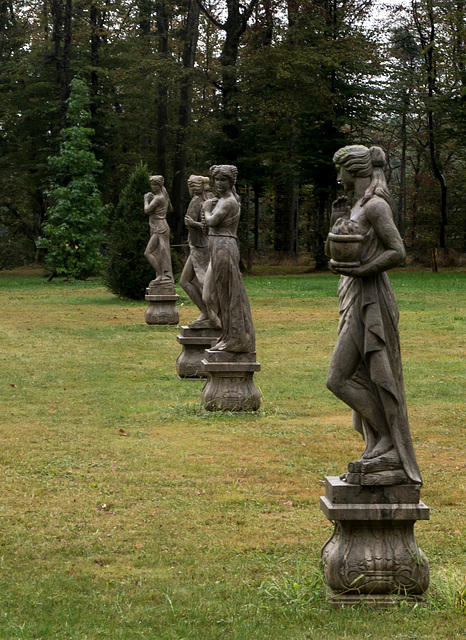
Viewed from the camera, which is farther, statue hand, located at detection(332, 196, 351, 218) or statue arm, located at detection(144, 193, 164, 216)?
statue arm, located at detection(144, 193, 164, 216)

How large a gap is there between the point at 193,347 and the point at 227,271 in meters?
2.79

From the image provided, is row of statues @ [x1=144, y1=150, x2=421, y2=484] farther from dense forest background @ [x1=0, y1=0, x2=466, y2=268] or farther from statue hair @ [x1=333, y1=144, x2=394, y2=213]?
dense forest background @ [x1=0, y1=0, x2=466, y2=268]

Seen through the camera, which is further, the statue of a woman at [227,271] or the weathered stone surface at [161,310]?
the weathered stone surface at [161,310]

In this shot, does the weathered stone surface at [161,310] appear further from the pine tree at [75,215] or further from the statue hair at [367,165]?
the statue hair at [367,165]

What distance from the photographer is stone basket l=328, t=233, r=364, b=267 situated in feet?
15.9

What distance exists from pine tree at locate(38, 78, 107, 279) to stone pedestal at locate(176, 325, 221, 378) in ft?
69.6

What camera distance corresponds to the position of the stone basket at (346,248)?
4.85m

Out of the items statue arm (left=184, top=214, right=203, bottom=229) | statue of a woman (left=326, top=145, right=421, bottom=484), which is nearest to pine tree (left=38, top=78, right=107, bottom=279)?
statue arm (left=184, top=214, right=203, bottom=229)

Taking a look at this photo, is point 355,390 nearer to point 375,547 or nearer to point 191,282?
point 375,547

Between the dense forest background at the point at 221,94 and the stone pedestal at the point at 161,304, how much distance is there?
15.3 metres

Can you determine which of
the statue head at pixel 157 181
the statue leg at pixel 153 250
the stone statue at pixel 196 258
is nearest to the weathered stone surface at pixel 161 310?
the statue leg at pixel 153 250

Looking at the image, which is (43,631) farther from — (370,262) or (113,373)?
(113,373)

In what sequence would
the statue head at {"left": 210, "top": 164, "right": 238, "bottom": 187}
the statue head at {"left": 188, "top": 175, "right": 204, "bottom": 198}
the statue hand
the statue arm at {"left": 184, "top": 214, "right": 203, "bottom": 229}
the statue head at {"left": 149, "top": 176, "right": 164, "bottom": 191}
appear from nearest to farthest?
1. the statue hand
2. the statue head at {"left": 210, "top": 164, "right": 238, "bottom": 187}
3. the statue arm at {"left": 184, "top": 214, "right": 203, "bottom": 229}
4. the statue head at {"left": 188, "top": 175, "right": 204, "bottom": 198}
5. the statue head at {"left": 149, "top": 176, "right": 164, "bottom": 191}

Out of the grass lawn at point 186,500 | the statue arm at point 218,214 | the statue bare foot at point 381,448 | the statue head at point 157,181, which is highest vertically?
the statue head at point 157,181
